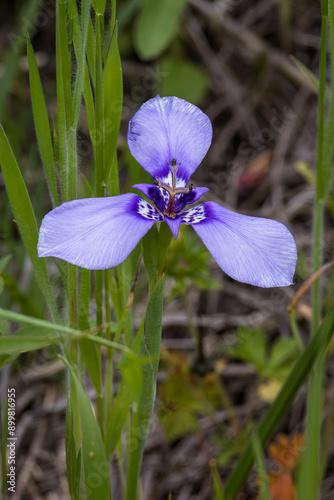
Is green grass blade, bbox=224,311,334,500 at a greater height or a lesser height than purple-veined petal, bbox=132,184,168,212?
lesser

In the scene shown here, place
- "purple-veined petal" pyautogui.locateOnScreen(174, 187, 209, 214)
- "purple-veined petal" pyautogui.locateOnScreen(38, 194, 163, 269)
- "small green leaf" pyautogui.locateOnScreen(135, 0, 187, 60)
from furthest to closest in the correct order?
"small green leaf" pyautogui.locateOnScreen(135, 0, 187, 60)
"purple-veined petal" pyautogui.locateOnScreen(174, 187, 209, 214)
"purple-veined petal" pyautogui.locateOnScreen(38, 194, 163, 269)

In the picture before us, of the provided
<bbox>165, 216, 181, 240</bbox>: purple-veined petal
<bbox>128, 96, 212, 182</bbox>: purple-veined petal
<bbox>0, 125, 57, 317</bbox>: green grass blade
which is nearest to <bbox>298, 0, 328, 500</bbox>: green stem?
<bbox>128, 96, 212, 182</bbox>: purple-veined petal

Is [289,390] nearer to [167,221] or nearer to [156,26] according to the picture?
[167,221]

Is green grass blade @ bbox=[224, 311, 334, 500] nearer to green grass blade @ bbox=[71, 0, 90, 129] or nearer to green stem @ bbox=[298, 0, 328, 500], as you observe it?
green stem @ bbox=[298, 0, 328, 500]

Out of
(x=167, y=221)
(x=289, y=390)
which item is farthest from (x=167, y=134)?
(x=289, y=390)

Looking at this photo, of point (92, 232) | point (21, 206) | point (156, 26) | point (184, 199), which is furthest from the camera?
point (156, 26)
